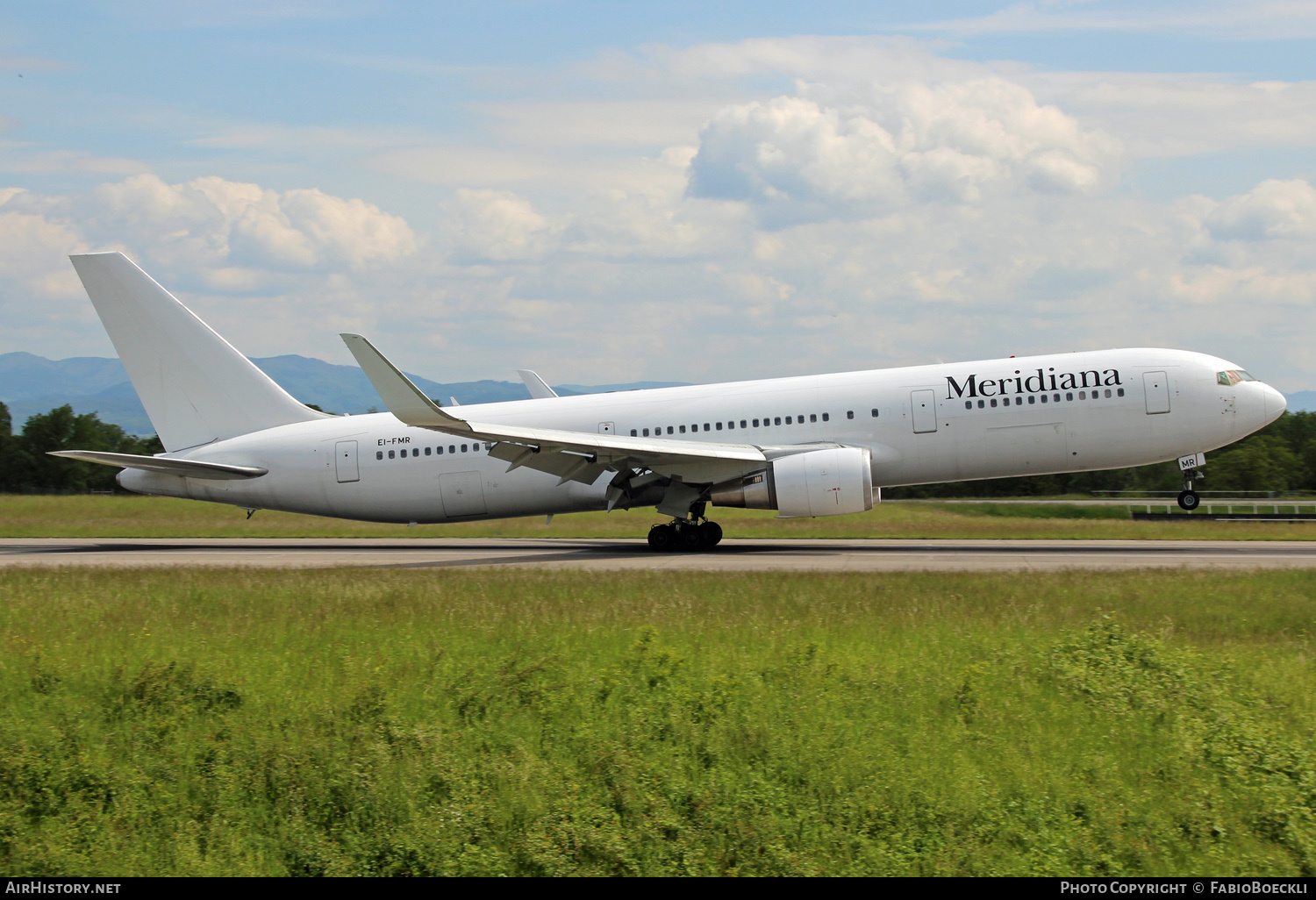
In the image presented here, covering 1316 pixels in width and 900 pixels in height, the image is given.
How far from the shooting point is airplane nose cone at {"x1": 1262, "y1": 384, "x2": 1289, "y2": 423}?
2292 cm

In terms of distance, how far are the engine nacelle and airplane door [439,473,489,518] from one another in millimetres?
7209

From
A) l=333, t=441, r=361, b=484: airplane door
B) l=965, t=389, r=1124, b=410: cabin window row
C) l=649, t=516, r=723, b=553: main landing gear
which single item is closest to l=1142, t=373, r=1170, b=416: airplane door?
l=965, t=389, r=1124, b=410: cabin window row

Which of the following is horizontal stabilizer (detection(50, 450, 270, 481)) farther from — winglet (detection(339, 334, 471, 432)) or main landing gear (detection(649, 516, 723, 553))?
main landing gear (detection(649, 516, 723, 553))

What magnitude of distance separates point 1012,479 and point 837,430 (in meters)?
38.8

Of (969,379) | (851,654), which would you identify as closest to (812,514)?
(969,379)

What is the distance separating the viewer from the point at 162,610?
548 inches

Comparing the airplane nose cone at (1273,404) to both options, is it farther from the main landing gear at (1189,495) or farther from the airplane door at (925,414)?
the airplane door at (925,414)

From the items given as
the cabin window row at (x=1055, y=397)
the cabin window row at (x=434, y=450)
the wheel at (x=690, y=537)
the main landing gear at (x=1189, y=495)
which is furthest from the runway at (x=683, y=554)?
the cabin window row at (x=1055, y=397)

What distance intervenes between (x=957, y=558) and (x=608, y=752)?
1526 cm

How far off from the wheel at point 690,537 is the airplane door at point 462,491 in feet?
16.0

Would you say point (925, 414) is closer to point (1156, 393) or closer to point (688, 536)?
point (1156, 393)

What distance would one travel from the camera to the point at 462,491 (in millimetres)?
24234

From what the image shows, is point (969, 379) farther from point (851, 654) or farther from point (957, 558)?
point (851, 654)

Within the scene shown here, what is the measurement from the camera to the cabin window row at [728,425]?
75.8 feet
